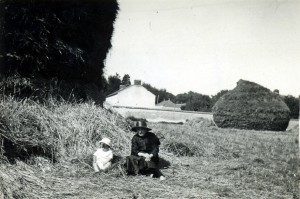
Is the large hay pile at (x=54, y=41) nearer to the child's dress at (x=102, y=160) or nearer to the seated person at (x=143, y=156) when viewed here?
the child's dress at (x=102, y=160)

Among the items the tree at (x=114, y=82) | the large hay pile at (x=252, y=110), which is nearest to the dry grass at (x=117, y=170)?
the large hay pile at (x=252, y=110)

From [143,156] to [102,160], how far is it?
0.81 m

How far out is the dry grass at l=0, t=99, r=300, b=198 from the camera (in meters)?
5.41

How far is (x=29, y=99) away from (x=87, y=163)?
6.58ft

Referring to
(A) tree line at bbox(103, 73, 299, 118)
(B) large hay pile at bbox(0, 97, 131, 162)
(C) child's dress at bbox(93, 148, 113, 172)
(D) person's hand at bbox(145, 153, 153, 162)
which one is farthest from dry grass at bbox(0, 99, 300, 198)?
(A) tree line at bbox(103, 73, 299, 118)

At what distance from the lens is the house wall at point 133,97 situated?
174 feet

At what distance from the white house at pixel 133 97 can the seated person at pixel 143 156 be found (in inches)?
1781

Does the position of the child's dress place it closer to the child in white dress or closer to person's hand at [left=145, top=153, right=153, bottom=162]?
the child in white dress

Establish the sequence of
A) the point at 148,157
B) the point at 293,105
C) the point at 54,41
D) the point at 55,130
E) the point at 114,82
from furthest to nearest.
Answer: the point at 114,82
the point at 293,105
the point at 54,41
the point at 55,130
the point at 148,157

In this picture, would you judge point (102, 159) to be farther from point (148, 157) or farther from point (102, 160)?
point (148, 157)

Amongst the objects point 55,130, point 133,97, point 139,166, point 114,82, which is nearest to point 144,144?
point 139,166

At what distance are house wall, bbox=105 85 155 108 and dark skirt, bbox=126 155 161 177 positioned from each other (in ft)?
150

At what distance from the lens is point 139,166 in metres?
6.89

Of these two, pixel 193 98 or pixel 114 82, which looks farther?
pixel 114 82
